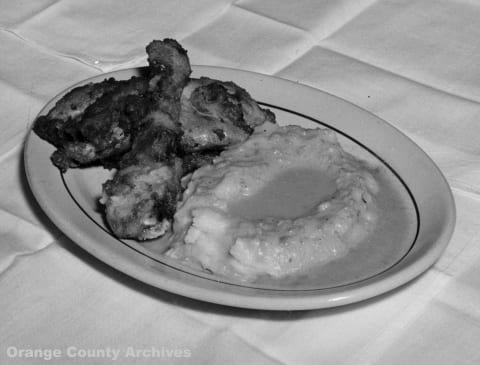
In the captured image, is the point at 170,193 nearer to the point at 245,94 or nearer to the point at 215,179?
the point at 215,179

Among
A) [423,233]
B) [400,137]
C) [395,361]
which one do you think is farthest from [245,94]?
[395,361]

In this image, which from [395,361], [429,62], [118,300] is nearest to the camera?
[395,361]

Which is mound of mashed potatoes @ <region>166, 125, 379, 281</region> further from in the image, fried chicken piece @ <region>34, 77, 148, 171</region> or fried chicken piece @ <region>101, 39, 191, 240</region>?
fried chicken piece @ <region>34, 77, 148, 171</region>

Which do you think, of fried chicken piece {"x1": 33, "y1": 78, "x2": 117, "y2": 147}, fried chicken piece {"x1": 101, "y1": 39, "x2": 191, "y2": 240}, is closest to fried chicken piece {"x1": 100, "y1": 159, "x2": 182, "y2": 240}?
fried chicken piece {"x1": 101, "y1": 39, "x2": 191, "y2": 240}

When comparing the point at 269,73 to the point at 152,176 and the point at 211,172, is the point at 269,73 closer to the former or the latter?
the point at 211,172

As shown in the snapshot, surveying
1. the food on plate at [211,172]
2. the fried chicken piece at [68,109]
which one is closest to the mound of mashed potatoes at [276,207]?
the food on plate at [211,172]

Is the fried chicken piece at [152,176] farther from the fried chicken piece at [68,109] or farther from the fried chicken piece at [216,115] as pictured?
the fried chicken piece at [68,109]
